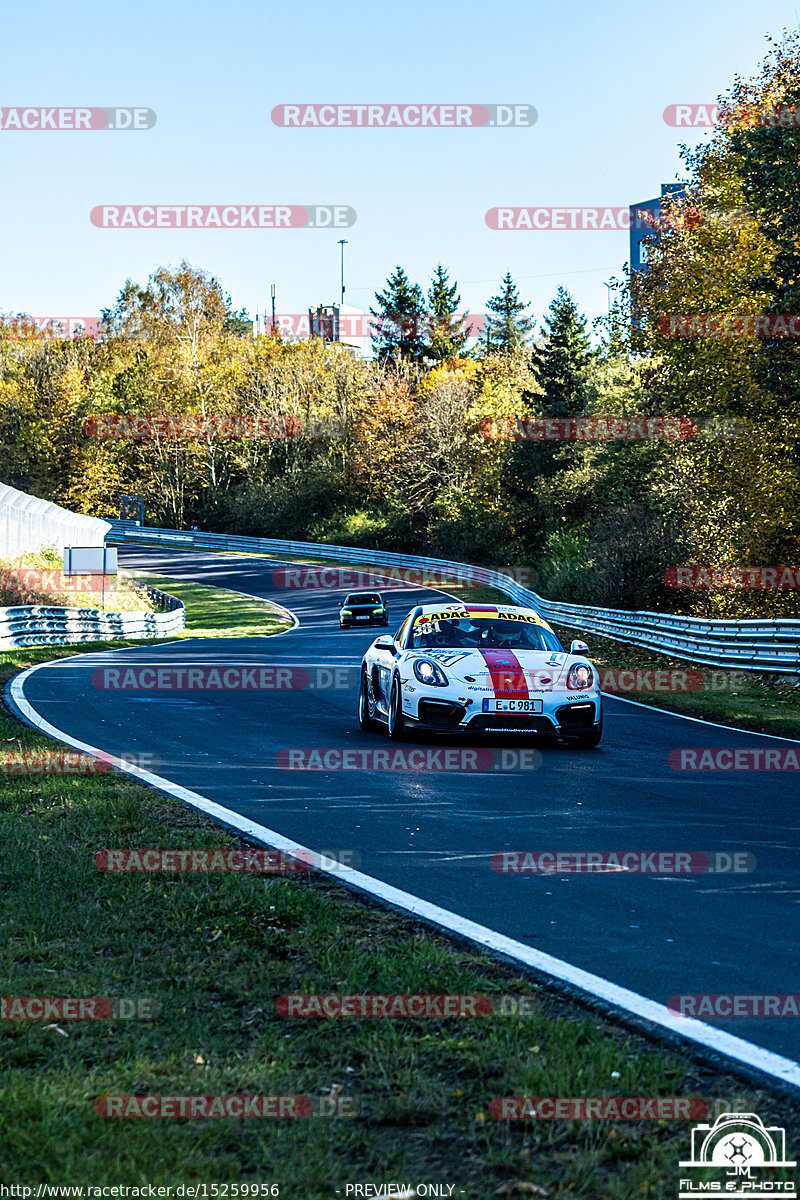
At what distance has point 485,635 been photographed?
13.3 m

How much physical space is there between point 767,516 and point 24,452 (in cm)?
7158

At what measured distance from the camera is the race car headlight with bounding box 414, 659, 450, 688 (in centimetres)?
1228

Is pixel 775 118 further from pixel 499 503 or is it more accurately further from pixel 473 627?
pixel 499 503

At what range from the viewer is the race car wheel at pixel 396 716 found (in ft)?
41.3

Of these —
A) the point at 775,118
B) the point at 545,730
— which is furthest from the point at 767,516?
the point at 545,730
